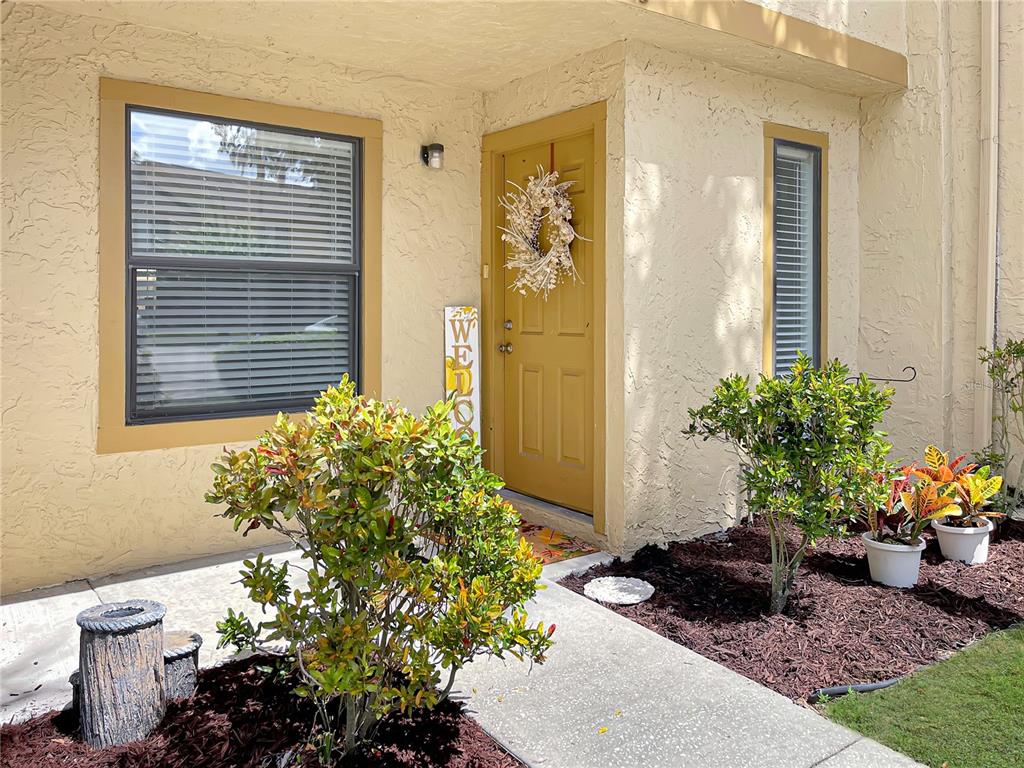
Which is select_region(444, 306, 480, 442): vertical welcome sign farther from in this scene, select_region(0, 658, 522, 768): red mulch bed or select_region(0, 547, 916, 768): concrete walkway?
select_region(0, 658, 522, 768): red mulch bed

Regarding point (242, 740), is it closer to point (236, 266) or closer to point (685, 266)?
point (236, 266)

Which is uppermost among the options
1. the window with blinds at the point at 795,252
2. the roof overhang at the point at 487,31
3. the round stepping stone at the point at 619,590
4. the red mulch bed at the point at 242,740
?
the roof overhang at the point at 487,31

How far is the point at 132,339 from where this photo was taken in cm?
411

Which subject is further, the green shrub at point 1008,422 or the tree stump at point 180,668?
the green shrub at point 1008,422

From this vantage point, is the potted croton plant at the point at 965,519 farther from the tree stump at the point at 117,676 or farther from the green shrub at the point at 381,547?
the tree stump at the point at 117,676

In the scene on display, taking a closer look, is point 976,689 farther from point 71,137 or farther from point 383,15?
point 71,137

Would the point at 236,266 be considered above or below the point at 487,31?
below

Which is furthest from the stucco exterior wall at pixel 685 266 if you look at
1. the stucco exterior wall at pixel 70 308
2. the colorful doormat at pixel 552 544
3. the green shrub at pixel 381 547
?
the green shrub at pixel 381 547

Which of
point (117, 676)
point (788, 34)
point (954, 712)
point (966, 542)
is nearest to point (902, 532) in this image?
point (966, 542)

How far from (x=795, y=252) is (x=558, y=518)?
2.56 metres

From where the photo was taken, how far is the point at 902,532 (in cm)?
405

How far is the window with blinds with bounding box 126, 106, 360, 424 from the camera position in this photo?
4148mm

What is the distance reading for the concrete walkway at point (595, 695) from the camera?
97.7 inches

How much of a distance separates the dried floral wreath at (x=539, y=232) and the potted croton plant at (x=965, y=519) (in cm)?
237
